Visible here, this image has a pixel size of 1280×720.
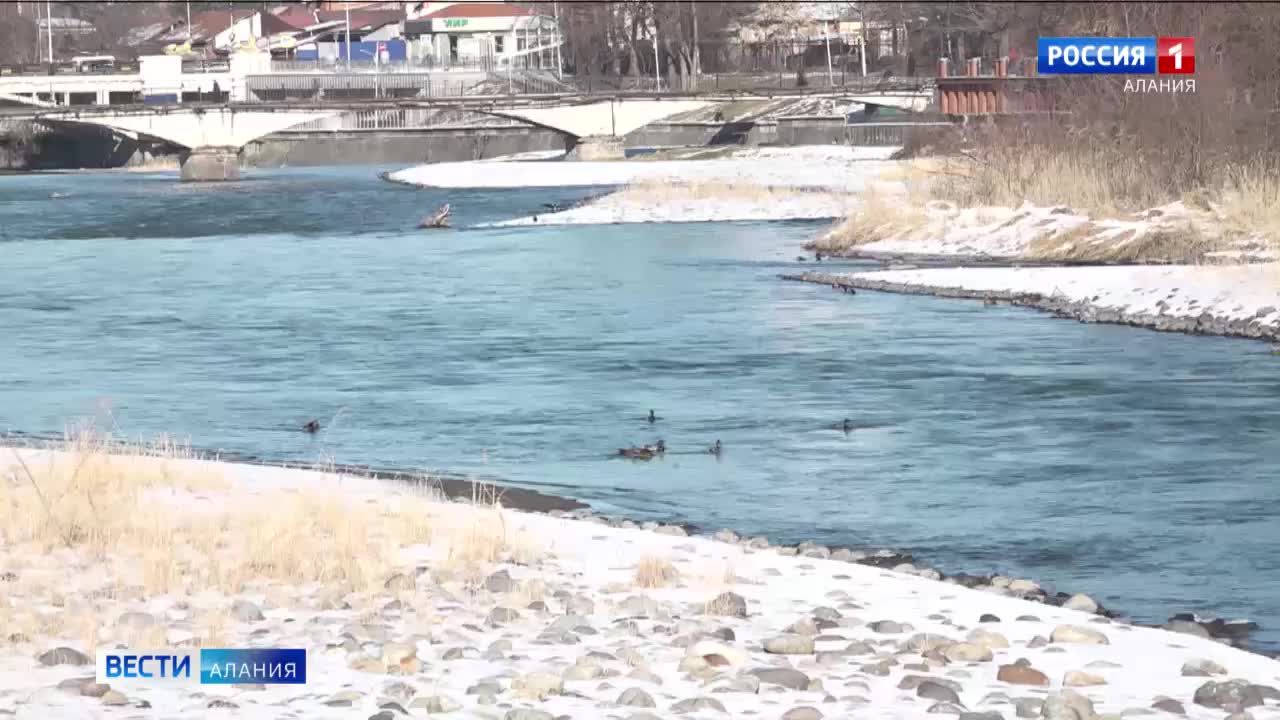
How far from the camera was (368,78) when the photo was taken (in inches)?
6860

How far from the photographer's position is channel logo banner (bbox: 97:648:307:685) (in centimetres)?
1390

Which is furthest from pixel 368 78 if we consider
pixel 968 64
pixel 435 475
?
pixel 435 475

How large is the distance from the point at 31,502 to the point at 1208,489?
1126 centimetres

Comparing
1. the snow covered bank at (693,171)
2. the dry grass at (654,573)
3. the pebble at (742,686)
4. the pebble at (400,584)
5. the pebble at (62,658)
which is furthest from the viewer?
the snow covered bank at (693,171)

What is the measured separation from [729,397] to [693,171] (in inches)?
3164

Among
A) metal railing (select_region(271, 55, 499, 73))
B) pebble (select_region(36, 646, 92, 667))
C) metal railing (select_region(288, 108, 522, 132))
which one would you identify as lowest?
pebble (select_region(36, 646, 92, 667))

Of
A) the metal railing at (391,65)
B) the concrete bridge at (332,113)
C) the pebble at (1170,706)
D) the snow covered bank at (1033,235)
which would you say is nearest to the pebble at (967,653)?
the pebble at (1170,706)

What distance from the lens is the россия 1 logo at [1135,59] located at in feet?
199

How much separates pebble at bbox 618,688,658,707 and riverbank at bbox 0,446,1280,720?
2cm

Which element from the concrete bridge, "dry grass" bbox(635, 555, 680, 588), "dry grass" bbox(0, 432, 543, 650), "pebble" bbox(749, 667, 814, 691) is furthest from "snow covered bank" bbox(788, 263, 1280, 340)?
the concrete bridge

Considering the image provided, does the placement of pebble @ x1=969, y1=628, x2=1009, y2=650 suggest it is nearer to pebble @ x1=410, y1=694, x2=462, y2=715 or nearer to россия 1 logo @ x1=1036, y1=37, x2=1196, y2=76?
pebble @ x1=410, y1=694, x2=462, y2=715

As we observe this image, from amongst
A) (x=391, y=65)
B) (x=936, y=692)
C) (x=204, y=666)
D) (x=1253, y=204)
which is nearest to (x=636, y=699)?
(x=936, y=692)

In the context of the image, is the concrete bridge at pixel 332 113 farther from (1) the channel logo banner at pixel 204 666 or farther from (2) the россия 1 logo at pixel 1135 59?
(1) the channel logo banner at pixel 204 666

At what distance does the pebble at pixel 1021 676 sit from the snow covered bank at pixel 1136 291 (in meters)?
24.4
